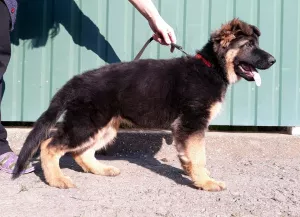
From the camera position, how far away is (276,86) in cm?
586

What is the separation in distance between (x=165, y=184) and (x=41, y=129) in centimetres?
131

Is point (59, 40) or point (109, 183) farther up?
point (59, 40)

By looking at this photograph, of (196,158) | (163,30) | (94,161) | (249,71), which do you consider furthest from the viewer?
(94,161)

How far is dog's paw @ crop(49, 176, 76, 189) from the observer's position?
4.22m

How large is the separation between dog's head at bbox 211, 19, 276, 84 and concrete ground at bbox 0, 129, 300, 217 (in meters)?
1.12

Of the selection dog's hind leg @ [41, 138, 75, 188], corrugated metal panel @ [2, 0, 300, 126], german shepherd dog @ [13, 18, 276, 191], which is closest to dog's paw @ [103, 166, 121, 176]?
german shepherd dog @ [13, 18, 276, 191]

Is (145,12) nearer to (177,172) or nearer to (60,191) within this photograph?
(177,172)

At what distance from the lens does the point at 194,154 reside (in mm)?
4289

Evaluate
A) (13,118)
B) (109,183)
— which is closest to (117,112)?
(109,183)

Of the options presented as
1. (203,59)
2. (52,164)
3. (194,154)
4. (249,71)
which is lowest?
(52,164)

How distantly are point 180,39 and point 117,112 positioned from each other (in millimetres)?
1750

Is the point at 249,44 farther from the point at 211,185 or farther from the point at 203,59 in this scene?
the point at 211,185

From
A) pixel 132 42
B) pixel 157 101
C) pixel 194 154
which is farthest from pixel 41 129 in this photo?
pixel 132 42

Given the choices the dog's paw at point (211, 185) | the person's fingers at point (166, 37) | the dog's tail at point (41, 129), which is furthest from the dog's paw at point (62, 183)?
the person's fingers at point (166, 37)
